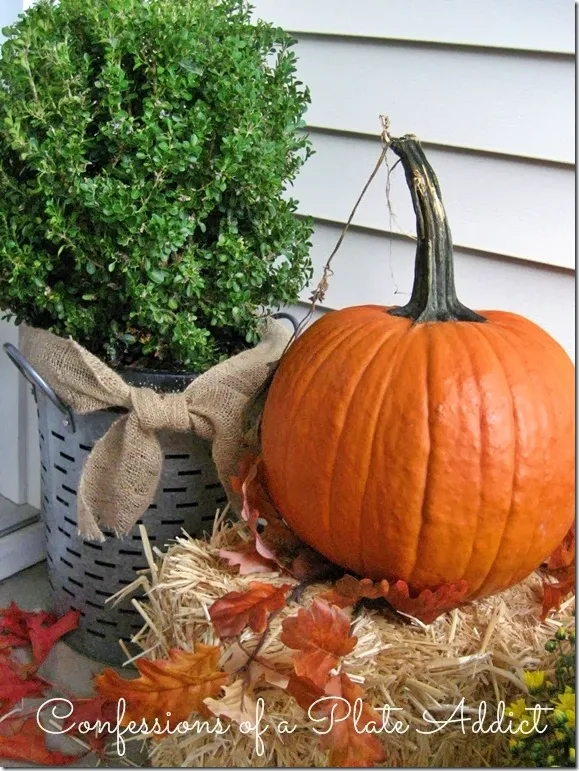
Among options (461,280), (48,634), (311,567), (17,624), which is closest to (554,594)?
(311,567)

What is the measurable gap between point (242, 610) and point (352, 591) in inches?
6.2

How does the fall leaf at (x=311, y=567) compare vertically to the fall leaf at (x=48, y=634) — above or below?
above

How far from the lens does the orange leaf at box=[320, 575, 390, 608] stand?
3.03ft

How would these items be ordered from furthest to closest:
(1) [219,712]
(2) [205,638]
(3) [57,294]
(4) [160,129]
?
(3) [57,294] → (4) [160,129] → (2) [205,638] → (1) [219,712]

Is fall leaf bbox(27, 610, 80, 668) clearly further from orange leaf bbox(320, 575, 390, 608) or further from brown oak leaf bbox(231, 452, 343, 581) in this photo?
orange leaf bbox(320, 575, 390, 608)

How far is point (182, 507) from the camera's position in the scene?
4.06 feet

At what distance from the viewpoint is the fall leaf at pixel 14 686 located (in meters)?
1.27

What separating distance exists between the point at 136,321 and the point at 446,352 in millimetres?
539

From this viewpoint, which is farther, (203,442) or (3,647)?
(3,647)

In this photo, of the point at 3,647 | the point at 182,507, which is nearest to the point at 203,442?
the point at 182,507

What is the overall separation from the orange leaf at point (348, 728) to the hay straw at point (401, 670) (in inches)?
1.7

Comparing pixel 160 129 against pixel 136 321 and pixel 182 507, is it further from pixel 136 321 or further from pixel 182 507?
pixel 182 507

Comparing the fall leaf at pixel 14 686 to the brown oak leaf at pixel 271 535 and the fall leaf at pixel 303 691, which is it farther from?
the fall leaf at pixel 303 691

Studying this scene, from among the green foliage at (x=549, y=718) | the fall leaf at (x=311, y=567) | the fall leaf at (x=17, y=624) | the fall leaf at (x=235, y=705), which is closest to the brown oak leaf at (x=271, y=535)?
the fall leaf at (x=311, y=567)
